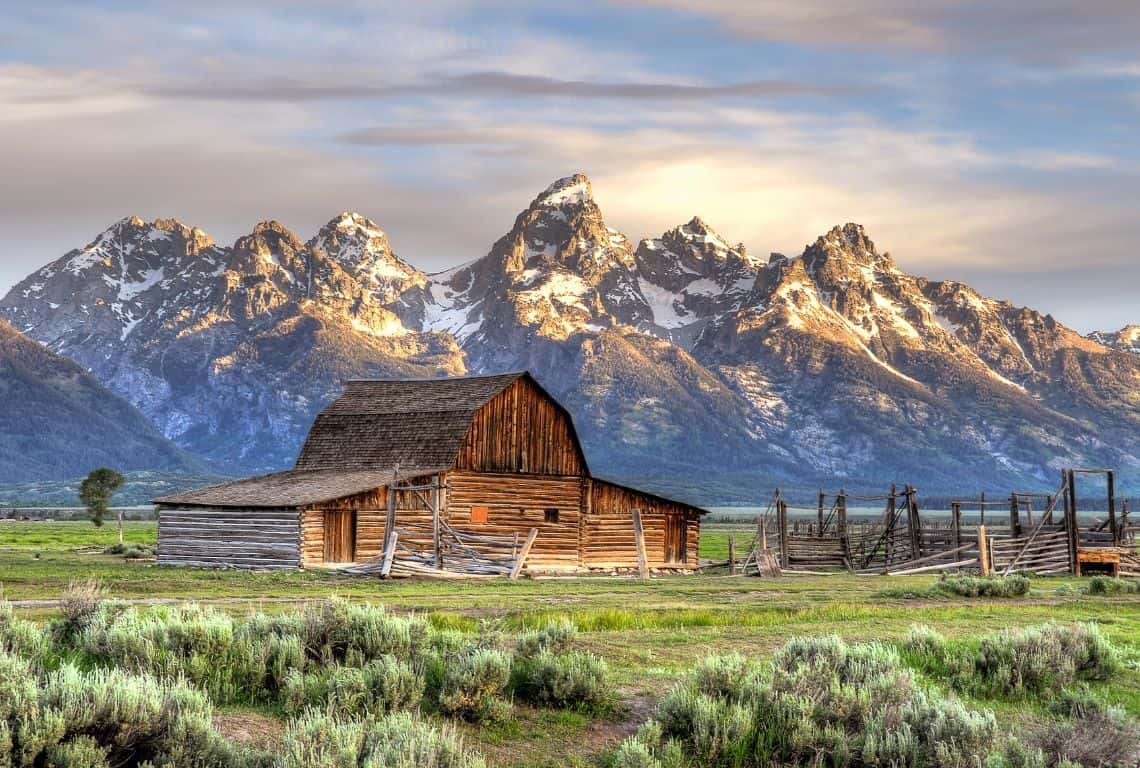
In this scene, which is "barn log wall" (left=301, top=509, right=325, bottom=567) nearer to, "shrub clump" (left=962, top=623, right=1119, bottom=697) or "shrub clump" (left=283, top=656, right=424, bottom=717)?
"shrub clump" (left=962, top=623, right=1119, bottom=697)

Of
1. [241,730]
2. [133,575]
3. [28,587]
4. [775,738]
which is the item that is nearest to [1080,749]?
[775,738]

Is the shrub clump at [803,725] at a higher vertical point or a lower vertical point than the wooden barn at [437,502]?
lower

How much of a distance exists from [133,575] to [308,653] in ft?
87.8

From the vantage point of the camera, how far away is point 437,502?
49.5m

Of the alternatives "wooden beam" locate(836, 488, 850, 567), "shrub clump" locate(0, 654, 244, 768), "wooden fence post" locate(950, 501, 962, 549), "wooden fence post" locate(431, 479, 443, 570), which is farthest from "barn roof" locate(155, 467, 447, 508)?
"shrub clump" locate(0, 654, 244, 768)

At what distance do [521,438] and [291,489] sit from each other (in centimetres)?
927

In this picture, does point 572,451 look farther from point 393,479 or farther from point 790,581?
point 790,581

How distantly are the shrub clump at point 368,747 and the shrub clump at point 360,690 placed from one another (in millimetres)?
1211

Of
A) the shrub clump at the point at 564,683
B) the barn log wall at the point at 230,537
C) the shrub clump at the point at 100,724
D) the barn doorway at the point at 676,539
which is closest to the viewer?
the shrub clump at the point at 100,724

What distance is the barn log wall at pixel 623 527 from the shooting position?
57438mm

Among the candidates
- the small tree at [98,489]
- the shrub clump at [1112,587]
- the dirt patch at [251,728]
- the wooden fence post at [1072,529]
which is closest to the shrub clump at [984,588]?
the shrub clump at [1112,587]

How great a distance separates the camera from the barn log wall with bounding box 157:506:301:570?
48.2 m

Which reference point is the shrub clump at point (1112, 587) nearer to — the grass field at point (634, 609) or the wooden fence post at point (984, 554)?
the grass field at point (634, 609)

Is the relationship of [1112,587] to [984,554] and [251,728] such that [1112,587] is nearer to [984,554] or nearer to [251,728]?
[984,554]
